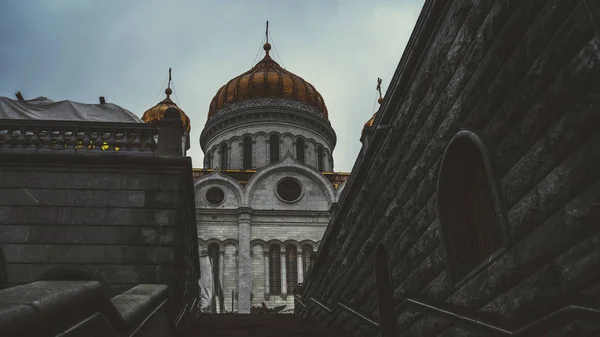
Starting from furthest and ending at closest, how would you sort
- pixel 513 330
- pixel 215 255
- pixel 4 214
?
pixel 215 255 → pixel 4 214 → pixel 513 330

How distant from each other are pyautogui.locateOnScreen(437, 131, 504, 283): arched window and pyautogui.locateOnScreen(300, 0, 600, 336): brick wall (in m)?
0.12

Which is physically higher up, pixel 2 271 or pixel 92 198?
pixel 92 198

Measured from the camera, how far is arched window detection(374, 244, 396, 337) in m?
8.53

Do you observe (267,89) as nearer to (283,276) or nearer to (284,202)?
(284,202)

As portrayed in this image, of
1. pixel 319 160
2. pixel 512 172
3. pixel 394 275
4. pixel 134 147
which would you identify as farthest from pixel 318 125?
pixel 512 172

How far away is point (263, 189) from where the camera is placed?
29.5 meters

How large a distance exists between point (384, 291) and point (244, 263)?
18.5m

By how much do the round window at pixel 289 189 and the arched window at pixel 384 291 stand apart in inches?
795

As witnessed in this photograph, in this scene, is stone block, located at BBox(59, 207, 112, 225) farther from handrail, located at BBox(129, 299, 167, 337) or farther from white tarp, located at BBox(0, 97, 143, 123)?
white tarp, located at BBox(0, 97, 143, 123)

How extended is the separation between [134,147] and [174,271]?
2690 millimetres

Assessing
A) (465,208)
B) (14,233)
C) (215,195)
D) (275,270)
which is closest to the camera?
(465,208)

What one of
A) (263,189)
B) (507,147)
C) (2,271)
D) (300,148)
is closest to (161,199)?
(2,271)

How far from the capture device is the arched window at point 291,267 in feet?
88.2

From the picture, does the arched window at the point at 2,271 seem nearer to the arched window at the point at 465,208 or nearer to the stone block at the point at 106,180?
the stone block at the point at 106,180
